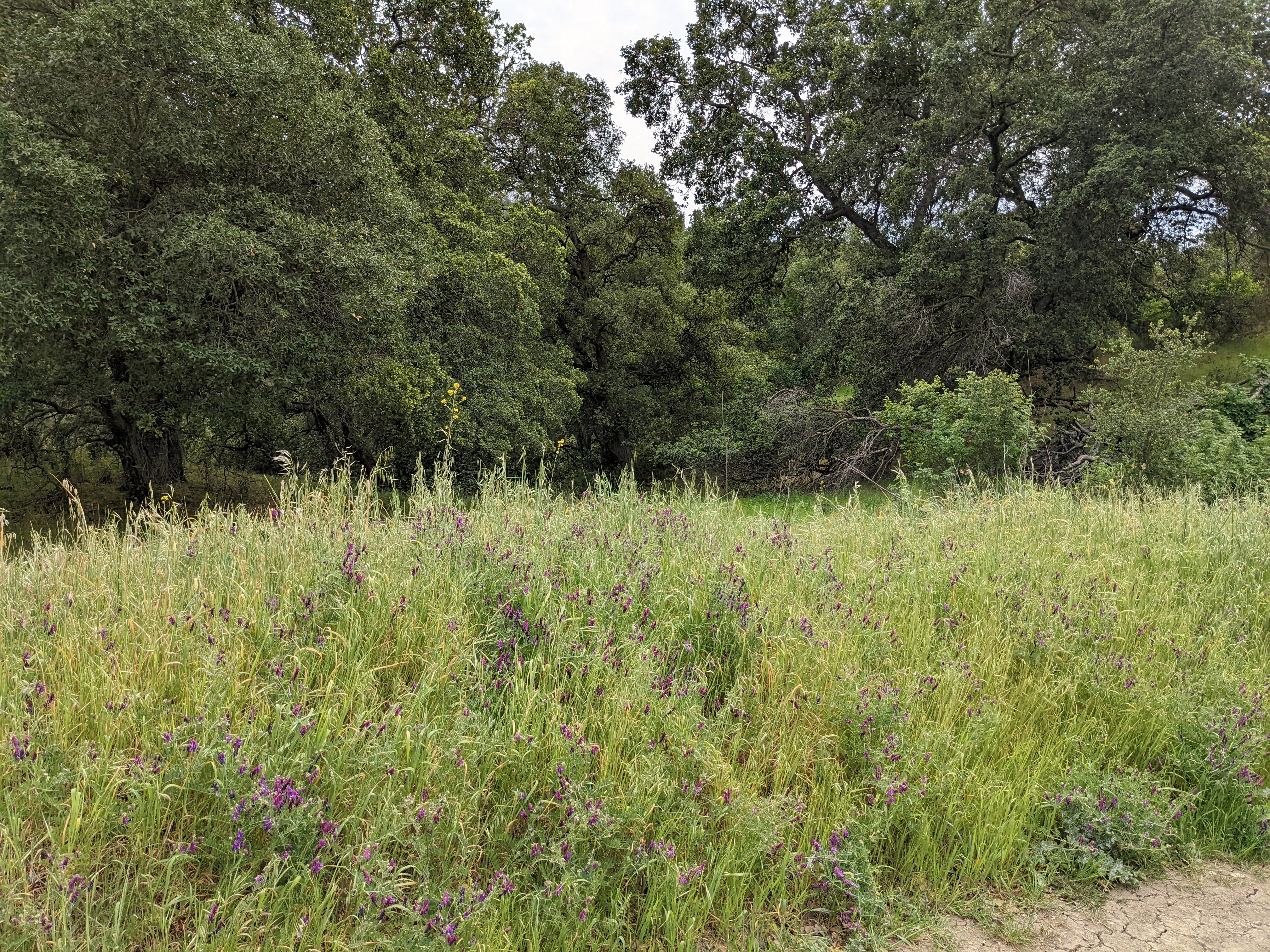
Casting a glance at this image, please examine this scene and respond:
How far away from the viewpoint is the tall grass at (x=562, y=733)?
1.81 m

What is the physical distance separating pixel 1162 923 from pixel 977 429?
34.0ft

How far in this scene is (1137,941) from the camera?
2.19 metres

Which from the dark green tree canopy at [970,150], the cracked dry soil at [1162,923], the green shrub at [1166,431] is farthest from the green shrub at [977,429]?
the cracked dry soil at [1162,923]

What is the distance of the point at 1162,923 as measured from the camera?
2.29 m

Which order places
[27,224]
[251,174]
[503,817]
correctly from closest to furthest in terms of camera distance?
[503,817], [27,224], [251,174]

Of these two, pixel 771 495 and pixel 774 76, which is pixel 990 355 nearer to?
pixel 771 495

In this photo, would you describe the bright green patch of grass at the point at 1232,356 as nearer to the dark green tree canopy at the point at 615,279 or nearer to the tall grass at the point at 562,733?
the dark green tree canopy at the point at 615,279

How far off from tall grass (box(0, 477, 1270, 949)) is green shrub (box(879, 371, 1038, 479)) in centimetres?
775

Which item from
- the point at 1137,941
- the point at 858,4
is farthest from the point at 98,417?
the point at 858,4

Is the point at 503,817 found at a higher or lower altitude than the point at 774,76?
lower

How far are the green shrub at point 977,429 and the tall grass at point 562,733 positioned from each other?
775 cm

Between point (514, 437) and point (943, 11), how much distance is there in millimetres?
13604

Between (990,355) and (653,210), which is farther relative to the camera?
(653,210)

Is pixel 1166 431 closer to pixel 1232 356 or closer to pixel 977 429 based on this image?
pixel 977 429
